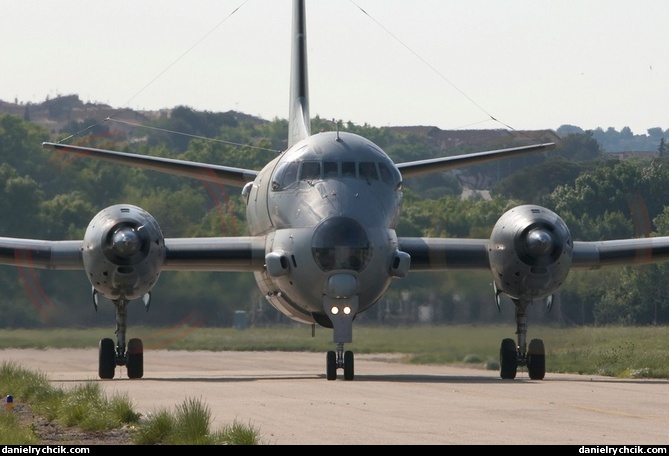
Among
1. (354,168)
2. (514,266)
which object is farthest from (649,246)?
(354,168)

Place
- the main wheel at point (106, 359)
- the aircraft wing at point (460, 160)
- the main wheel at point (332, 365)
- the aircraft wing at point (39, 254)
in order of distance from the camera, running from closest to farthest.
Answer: the main wheel at point (332, 365) → the main wheel at point (106, 359) → the aircraft wing at point (39, 254) → the aircraft wing at point (460, 160)

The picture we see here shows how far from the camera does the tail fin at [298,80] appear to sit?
31609mm

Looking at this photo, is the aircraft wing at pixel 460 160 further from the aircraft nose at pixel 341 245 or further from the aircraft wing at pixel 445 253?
the aircraft nose at pixel 341 245

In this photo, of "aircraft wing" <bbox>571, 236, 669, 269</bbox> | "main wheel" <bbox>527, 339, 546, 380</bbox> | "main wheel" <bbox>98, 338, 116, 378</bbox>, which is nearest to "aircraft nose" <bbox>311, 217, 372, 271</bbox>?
"main wheel" <bbox>527, 339, 546, 380</bbox>

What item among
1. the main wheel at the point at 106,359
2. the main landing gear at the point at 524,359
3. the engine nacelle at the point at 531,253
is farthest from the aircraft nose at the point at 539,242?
the main wheel at the point at 106,359

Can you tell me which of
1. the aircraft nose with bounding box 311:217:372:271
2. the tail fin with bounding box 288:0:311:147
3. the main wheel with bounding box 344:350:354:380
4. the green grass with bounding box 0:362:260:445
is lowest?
the green grass with bounding box 0:362:260:445

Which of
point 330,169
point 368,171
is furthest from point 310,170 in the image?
point 368,171

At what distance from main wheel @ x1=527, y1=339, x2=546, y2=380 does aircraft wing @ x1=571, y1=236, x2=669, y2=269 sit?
2.09 meters

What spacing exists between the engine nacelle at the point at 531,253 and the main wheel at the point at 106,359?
7.46m

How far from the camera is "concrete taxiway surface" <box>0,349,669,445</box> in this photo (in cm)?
1353

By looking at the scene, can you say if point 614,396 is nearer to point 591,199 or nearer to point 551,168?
point 591,199

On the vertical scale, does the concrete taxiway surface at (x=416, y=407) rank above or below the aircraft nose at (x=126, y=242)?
below

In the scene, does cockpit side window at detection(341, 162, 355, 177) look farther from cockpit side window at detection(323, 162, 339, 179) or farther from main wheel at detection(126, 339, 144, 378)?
main wheel at detection(126, 339, 144, 378)

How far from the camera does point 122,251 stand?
24.1m
